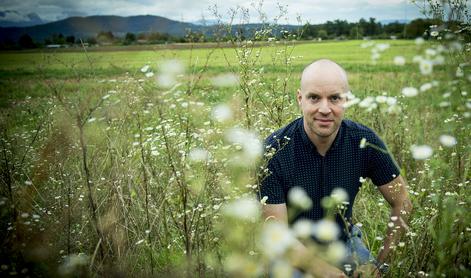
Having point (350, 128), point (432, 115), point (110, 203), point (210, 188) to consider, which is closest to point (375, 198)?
point (350, 128)

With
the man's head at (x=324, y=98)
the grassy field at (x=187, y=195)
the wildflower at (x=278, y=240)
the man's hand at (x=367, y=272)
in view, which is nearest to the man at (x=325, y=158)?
the man's head at (x=324, y=98)

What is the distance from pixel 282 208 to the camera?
Answer: 2693 millimetres

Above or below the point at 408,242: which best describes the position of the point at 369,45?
above

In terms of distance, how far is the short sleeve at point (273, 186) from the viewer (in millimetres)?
2703

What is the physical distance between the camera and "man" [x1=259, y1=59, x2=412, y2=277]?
2744 millimetres

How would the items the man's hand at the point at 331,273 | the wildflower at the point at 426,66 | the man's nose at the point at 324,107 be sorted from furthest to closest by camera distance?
the man's nose at the point at 324,107
the man's hand at the point at 331,273
the wildflower at the point at 426,66

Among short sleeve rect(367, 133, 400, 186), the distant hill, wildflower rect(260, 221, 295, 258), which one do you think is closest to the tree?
the distant hill

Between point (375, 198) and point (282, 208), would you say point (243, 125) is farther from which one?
point (375, 198)

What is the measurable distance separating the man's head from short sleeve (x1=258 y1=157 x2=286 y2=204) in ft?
1.29

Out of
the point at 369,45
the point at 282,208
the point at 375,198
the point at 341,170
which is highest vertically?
the point at 369,45

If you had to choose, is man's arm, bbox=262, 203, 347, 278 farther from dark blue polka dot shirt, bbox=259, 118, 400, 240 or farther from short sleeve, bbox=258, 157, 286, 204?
dark blue polka dot shirt, bbox=259, 118, 400, 240

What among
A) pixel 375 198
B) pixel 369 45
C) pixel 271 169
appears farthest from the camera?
pixel 375 198

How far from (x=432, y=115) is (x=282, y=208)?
16.5 ft

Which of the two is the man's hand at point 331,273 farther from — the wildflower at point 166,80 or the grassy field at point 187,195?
the wildflower at point 166,80
